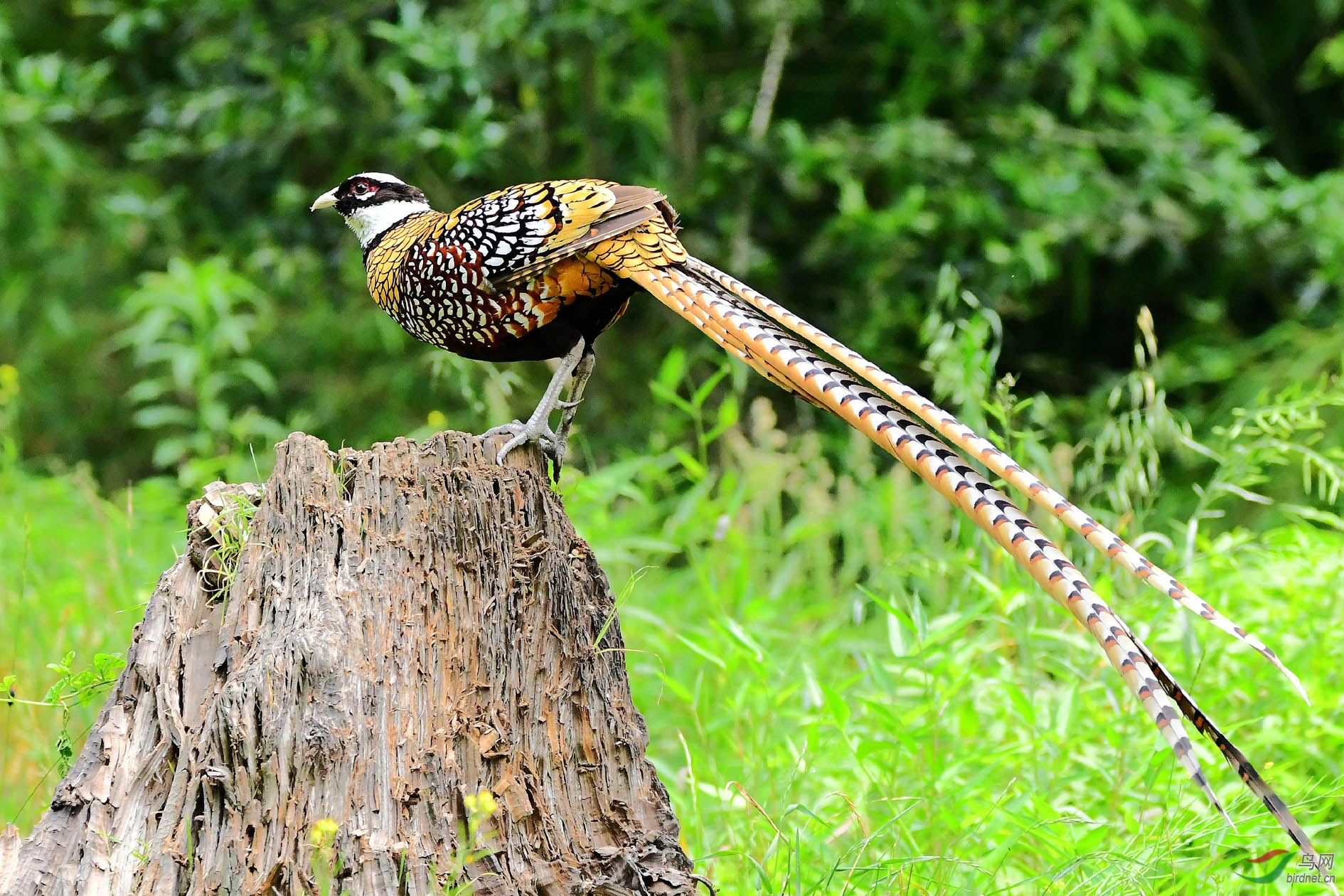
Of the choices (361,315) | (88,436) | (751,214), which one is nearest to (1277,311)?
(751,214)

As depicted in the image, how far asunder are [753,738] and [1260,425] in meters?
1.84

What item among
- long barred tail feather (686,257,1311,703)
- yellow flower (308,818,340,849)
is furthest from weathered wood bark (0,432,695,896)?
long barred tail feather (686,257,1311,703)

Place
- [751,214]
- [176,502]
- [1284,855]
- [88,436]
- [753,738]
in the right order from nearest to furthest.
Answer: [1284,855], [753,738], [176,502], [751,214], [88,436]

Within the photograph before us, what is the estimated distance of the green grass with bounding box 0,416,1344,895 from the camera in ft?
10.4

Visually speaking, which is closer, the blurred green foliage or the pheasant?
the pheasant

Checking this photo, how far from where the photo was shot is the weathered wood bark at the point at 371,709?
2428mm

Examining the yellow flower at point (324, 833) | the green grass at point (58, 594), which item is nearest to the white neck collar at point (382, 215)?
the green grass at point (58, 594)

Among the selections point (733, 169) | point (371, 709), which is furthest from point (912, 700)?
point (733, 169)

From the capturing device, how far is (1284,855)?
3.07 metres

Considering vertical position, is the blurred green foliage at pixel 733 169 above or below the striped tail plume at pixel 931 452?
below

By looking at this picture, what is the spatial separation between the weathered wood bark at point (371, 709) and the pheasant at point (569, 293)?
1.31ft

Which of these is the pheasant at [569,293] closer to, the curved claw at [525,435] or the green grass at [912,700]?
the curved claw at [525,435]

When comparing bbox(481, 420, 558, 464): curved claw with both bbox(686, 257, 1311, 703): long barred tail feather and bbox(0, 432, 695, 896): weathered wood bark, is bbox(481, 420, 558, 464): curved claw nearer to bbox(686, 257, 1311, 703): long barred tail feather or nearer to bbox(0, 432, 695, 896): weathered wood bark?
bbox(0, 432, 695, 896): weathered wood bark

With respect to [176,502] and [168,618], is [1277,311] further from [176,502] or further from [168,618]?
[168,618]
